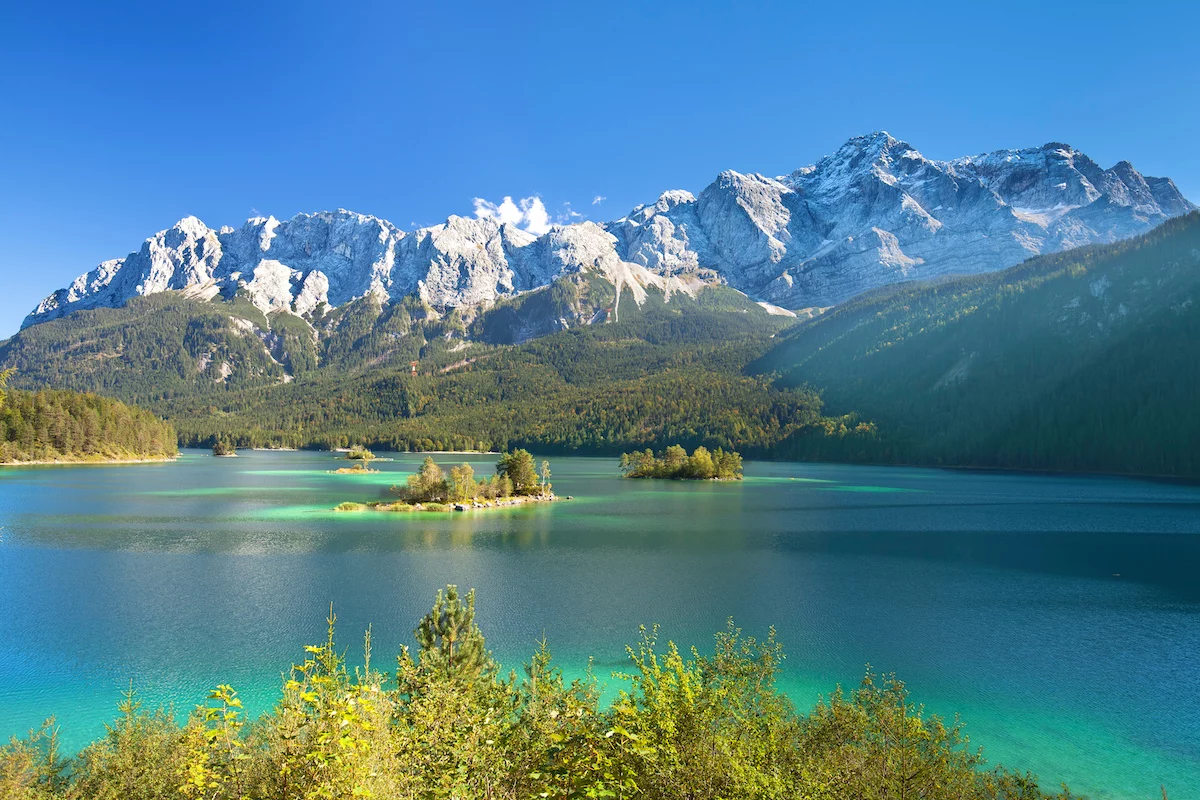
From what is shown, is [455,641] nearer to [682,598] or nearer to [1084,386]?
[682,598]

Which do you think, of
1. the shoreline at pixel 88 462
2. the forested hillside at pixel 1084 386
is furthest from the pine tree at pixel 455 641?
the forested hillside at pixel 1084 386

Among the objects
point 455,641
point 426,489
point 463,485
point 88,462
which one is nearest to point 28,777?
point 455,641

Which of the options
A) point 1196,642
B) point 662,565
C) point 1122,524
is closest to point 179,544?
point 662,565

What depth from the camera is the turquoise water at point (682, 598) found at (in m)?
24.8

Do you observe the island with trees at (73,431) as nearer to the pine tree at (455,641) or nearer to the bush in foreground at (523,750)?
the pine tree at (455,641)

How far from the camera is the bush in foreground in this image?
362 inches

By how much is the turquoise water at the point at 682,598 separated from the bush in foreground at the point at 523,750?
10.3 m

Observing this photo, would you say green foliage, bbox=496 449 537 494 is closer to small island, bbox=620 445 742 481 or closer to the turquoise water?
the turquoise water

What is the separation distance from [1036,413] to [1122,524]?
106 metres

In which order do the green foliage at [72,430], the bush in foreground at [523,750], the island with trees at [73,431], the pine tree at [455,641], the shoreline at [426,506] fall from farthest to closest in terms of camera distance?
the island with trees at [73,431] < the green foliage at [72,430] < the shoreline at [426,506] < the pine tree at [455,641] < the bush in foreground at [523,750]

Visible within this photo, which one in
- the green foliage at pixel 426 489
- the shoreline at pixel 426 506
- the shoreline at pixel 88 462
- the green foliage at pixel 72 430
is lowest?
the shoreline at pixel 426 506

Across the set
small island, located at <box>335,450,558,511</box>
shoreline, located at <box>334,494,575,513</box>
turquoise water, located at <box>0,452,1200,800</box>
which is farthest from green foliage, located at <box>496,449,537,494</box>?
turquoise water, located at <box>0,452,1200,800</box>

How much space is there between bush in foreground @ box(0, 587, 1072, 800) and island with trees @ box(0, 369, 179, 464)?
482ft

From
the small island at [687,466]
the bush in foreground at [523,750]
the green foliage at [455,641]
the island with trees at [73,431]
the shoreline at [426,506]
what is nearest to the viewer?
the bush in foreground at [523,750]
